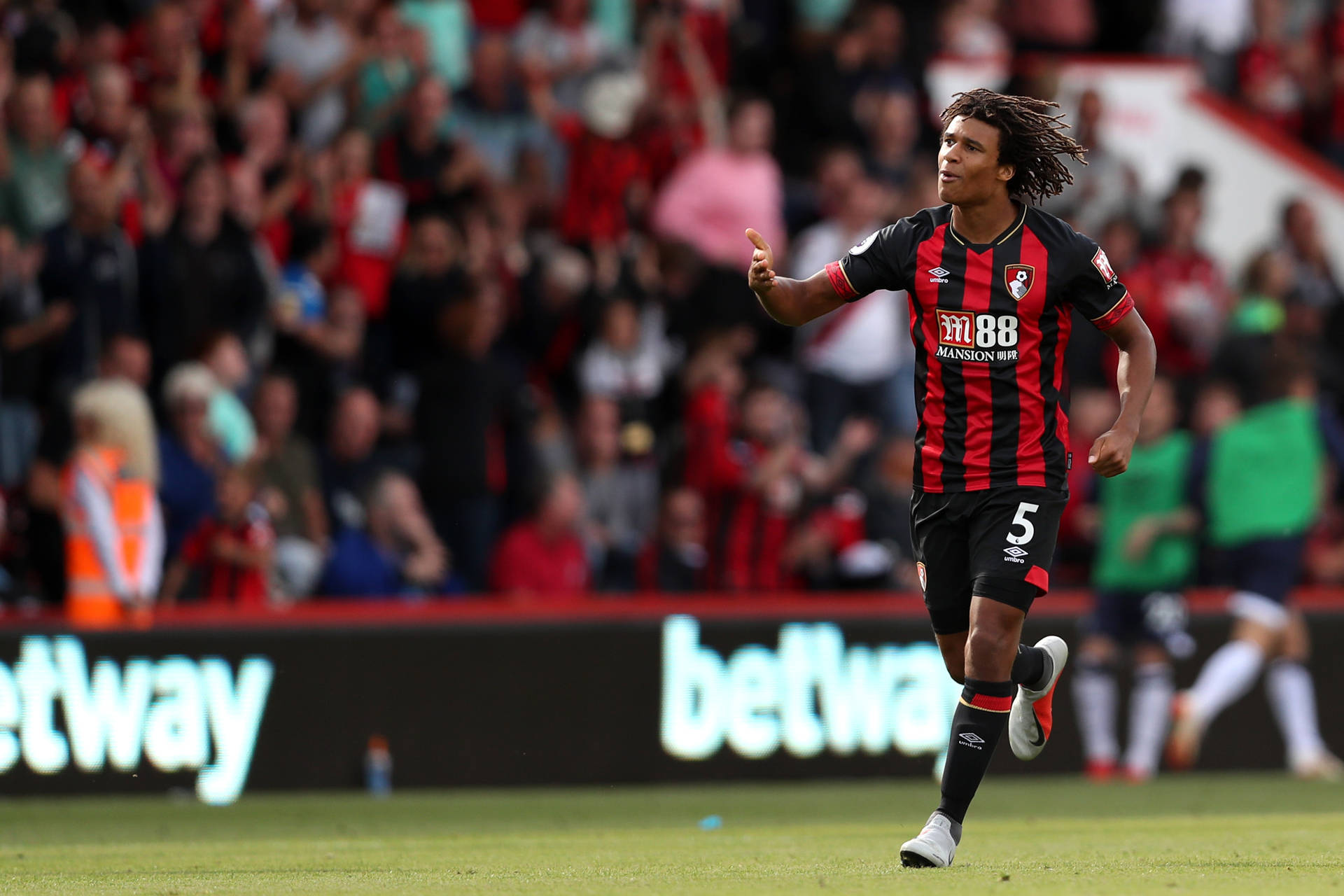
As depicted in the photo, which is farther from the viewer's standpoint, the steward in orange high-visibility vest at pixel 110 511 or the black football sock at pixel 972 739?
the steward in orange high-visibility vest at pixel 110 511

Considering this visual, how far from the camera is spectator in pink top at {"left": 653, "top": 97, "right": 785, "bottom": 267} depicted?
1412 centimetres

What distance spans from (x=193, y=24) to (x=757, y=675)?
A: 560 centimetres

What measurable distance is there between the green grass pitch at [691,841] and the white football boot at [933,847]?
0.24 ft

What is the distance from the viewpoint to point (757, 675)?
12.0 m

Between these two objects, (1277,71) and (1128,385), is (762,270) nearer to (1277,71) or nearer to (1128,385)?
(1128,385)

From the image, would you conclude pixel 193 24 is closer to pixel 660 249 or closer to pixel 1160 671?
pixel 660 249

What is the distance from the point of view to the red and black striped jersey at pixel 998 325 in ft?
21.8

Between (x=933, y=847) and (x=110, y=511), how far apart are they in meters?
5.86

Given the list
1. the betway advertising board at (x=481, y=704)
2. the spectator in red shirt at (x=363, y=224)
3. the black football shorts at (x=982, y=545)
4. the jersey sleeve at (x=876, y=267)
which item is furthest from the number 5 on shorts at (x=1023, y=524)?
the spectator in red shirt at (x=363, y=224)

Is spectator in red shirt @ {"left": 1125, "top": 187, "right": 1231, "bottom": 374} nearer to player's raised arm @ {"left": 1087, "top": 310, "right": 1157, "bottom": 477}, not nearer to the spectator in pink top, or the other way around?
the spectator in pink top

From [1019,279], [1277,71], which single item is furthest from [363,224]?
[1277,71]

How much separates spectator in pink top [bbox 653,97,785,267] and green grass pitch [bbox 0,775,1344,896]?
404cm

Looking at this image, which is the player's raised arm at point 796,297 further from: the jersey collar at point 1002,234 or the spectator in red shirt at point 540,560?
the spectator in red shirt at point 540,560

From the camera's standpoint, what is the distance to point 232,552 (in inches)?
448
